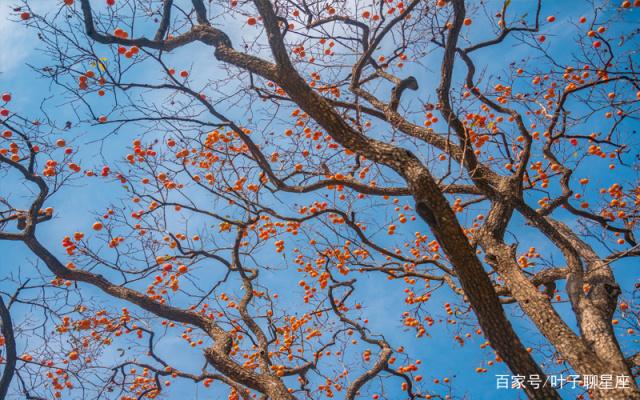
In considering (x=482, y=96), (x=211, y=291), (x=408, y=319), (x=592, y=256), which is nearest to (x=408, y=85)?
(x=482, y=96)

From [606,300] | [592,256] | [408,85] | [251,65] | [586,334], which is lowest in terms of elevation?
[586,334]

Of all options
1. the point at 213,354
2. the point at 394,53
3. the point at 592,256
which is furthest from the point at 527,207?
the point at 213,354

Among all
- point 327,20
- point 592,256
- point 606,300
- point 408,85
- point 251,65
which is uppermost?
point 327,20

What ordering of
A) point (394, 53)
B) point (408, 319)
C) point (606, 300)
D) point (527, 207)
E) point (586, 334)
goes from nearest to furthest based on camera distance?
point (586, 334), point (606, 300), point (527, 207), point (394, 53), point (408, 319)

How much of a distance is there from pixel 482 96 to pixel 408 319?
3478mm

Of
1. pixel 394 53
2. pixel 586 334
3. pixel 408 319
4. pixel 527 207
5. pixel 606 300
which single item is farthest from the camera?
pixel 408 319

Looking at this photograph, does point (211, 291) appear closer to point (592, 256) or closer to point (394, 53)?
point (394, 53)

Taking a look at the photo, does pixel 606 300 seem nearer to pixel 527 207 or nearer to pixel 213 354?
pixel 527 207

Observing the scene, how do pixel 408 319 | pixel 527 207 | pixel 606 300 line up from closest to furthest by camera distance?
pixel 606 300
pixel 527 207
pixel 408 319

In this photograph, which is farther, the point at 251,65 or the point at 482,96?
the point at 482,96

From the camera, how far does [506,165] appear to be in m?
5.43

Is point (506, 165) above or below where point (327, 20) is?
below

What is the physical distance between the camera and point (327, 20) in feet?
17.0

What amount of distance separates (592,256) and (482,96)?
7.02 feet
